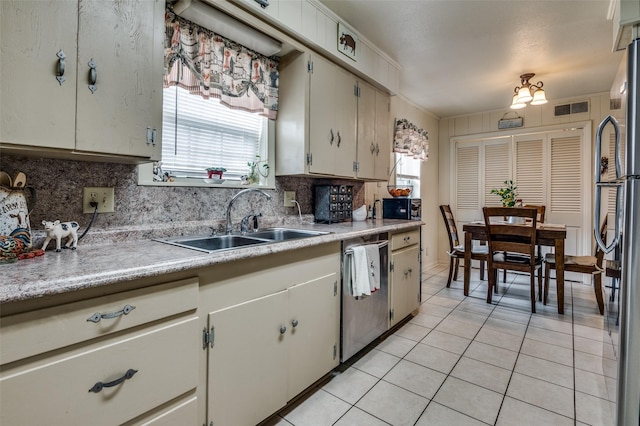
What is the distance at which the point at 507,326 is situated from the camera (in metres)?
2.75

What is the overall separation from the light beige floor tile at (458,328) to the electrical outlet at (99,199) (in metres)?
2.57

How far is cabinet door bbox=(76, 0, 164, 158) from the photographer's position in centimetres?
116

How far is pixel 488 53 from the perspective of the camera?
9.47ft

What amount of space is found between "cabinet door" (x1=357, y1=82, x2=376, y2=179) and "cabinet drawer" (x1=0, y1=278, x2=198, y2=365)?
1.98 meters

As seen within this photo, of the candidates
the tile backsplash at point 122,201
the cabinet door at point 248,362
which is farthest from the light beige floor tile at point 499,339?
the tile backsplash at point 122,201

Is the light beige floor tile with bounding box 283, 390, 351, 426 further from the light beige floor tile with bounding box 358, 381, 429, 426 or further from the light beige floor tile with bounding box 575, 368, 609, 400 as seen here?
the light beige floor tile with bounding box 575, 368, 609, 400

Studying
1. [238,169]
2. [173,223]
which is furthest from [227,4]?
[173,223]

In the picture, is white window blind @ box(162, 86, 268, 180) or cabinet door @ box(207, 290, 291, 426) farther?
white window blind @ box(162, 86, 268, 180)

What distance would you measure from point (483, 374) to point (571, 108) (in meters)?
3.96

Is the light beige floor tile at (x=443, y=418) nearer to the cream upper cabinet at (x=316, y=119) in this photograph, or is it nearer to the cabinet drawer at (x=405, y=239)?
the cabinet drawer at (x=405, y=239)

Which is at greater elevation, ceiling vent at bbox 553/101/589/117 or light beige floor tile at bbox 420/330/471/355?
ceiling vent at bbox 553/101/589/117

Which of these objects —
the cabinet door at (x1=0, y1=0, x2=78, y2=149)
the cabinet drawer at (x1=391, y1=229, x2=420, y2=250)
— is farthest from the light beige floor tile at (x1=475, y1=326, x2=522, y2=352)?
the cabinet door at (x1=0, y1=0, x2=78, y2=149)

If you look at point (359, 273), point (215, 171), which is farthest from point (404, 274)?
point (215, 171)

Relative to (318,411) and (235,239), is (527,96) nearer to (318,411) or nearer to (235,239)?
(235,239)
